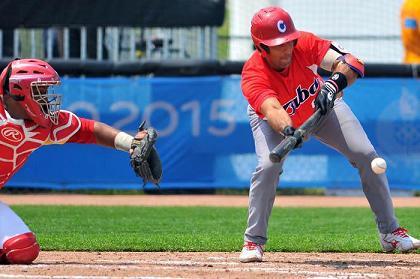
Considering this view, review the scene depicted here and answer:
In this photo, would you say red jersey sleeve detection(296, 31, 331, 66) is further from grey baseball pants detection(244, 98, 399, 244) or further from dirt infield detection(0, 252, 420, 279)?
dirt infield detection(0, 252, 420, 279)

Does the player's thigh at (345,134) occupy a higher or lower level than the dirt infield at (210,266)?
higher

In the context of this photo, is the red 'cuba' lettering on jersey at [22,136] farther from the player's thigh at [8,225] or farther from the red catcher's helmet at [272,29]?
the red catcher's helmet at [272,29]

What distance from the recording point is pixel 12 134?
22.3 feet

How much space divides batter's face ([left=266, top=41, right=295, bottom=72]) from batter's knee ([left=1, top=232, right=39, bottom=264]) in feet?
6.90

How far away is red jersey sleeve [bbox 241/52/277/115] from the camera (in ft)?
22.9

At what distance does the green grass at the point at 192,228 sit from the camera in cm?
847

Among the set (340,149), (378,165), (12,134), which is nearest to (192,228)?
(340,149)

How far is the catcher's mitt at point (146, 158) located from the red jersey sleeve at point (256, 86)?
2.57ft

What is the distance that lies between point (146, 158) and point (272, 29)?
1304mm

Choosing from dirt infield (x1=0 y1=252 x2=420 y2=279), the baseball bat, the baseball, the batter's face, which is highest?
the batter's face

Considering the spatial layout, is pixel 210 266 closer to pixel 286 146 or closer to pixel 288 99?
pixel 286 146

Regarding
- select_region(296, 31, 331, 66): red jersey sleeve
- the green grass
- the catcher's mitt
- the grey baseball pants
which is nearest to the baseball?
the grey baseball pants

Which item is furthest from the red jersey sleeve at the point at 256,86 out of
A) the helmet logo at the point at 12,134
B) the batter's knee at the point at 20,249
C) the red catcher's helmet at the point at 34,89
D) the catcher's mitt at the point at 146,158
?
the batter's knee at the point at 20,249

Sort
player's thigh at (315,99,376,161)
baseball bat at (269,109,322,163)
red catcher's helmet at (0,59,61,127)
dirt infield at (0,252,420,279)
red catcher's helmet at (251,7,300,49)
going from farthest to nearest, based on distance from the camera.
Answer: player's thigh at (315,99,376,161), red catcher's helmet at (251,7,300,49), red catcher's helmet at (0,59,61,127), baseball bat at (269,109,322,163), dirt infield at (0,252,420,279)
